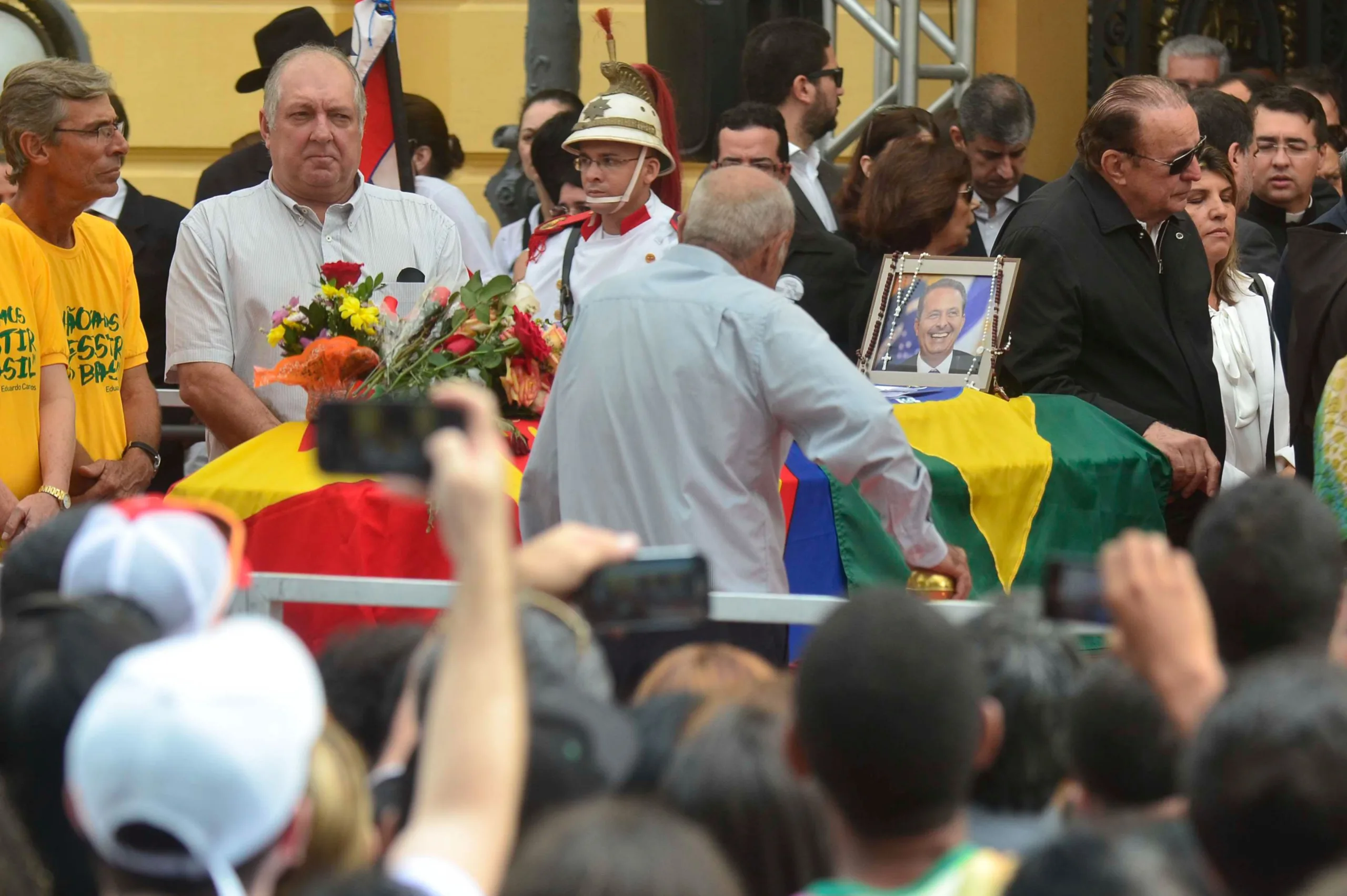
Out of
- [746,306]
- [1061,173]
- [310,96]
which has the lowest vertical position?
[1061,173]

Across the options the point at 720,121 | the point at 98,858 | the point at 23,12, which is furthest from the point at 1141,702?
the point at 23,12

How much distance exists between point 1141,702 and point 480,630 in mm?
747

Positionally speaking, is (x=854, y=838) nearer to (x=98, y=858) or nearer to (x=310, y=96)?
(x=98, y=858)

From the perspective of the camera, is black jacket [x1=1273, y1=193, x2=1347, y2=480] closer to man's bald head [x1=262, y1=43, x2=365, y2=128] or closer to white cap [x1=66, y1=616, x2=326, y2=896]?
man's bald head [x1=262, y1=43, x2=365, y2=128]

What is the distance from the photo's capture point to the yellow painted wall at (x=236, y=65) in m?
10.3

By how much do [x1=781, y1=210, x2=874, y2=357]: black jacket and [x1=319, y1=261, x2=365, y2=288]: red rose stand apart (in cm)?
164

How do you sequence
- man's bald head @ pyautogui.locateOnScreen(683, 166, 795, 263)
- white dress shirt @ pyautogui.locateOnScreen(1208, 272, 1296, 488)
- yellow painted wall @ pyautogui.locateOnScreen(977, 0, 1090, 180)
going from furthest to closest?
1. yellow painted wall @ pyautogui.locateOnScreen(977, 0, 1090, 180)
2. white dress shirt @ pyautogui.locateOnScreen(1208, 272, 1296, 488)
3. man's bald head @ pyautogui.locateOnScreen(683, 166, 795, 263)

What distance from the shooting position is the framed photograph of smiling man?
542cm

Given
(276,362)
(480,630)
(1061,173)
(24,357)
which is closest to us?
(480,630)

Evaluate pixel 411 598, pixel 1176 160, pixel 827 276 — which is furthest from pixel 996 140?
pixel 411 598

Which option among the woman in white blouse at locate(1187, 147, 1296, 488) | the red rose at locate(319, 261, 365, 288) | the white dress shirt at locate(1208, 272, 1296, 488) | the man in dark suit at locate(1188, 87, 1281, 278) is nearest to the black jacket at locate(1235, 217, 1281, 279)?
the man in dark suit at locate(1188, 87, 1281, 278)

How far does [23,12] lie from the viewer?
6.89 m

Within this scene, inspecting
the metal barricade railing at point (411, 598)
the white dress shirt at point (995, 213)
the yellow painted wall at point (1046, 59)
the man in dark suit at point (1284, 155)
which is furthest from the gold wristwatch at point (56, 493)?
the yellow painted wall at point (1046, 59)

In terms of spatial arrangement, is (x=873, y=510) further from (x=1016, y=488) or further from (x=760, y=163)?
(x=760, y=163)
